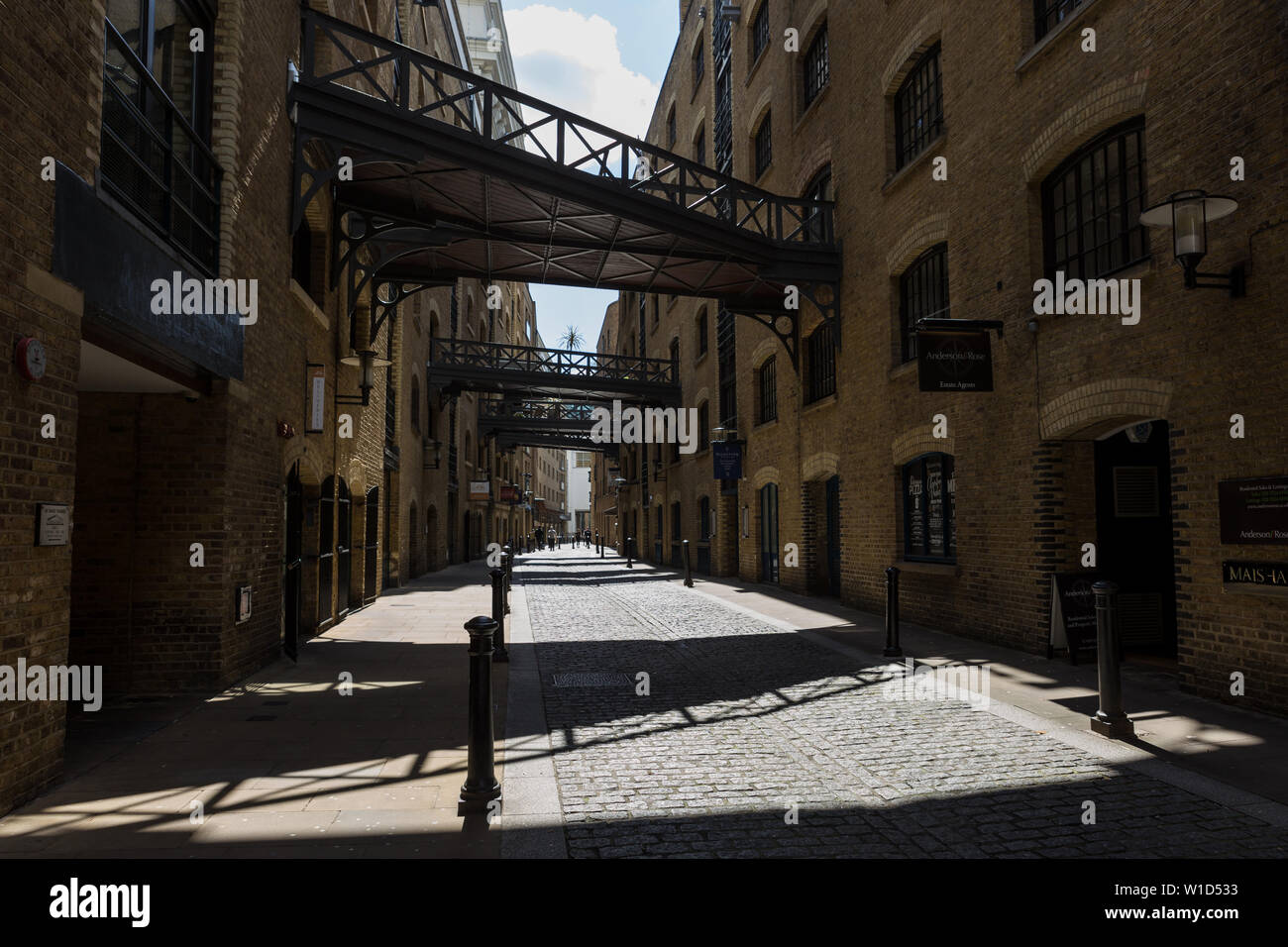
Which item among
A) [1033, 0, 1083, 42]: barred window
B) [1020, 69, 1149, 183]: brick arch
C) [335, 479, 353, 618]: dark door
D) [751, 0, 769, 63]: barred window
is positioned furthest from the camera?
[751, 0, 769, 63]: barred window

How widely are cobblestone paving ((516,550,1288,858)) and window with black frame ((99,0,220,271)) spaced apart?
487 centimetres

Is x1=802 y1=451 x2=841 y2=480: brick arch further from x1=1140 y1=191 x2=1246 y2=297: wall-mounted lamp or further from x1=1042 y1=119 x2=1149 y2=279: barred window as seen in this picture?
x1=1140 y1=191 x2=1246 y2=297: wall-mounted lamp

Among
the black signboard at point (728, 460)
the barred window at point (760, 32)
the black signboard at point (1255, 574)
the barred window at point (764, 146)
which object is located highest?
the barred window at point (760, 32)

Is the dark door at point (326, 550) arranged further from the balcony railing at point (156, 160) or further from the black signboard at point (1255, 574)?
the black signboard at point (1255, 574)

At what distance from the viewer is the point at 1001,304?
9.38 meters

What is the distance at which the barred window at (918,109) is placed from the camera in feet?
37.1

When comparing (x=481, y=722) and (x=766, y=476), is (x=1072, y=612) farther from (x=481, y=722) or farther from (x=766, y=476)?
(x=766, y=476)

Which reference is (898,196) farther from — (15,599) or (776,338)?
(15,599)

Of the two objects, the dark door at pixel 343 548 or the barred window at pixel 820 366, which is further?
the barred window at pixel 820 366

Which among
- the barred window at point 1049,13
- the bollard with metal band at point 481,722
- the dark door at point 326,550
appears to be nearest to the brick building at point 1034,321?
the barred window at point 1049,13

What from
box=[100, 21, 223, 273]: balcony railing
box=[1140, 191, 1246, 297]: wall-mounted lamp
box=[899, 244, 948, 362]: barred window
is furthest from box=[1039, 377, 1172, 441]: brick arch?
box=[100, 21, 223, 273]: balcony railing

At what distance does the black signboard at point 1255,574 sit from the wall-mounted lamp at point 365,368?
10.2 metres

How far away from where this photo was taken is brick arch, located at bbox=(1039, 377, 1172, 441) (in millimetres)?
7066
